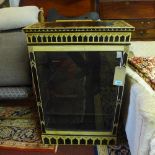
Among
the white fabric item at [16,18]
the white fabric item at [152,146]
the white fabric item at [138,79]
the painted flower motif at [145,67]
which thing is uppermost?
the white fabric item at [16,18]

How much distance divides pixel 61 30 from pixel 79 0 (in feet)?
4.93

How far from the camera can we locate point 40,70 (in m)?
1.27

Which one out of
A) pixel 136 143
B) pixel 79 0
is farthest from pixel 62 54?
pixel 79 0

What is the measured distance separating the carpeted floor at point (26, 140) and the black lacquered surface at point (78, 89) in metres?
0.13

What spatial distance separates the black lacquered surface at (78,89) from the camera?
1.22m

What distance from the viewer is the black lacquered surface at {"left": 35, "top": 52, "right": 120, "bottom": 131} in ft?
4.00

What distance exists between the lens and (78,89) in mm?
1326

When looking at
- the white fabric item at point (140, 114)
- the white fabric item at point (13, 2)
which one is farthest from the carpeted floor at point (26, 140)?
the white fabric item at point (13, 2)

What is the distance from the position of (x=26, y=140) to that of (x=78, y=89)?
0.54 metres

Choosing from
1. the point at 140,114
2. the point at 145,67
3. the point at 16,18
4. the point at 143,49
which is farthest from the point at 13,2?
the point at 140,114

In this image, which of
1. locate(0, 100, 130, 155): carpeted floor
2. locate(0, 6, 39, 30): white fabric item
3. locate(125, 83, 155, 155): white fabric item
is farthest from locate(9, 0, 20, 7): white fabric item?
locate(125, 83, 155, 155): white fabric item

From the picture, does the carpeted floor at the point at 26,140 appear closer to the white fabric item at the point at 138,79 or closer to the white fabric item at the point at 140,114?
the white fabric item at the point at 140,114

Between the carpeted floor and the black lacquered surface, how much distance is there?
5.3 inches

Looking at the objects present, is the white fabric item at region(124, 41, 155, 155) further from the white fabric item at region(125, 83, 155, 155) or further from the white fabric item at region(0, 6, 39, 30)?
the white fabric item at region(0, 6, 39, 30)
